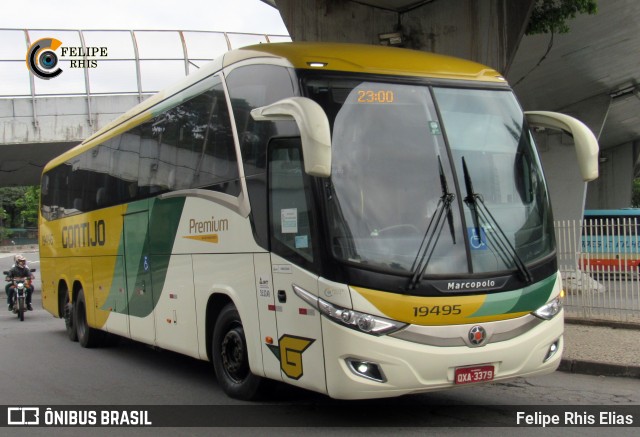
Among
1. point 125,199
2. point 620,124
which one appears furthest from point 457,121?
point 620,124

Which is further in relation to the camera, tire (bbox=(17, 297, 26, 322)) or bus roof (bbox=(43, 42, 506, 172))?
tire (bbox=(17, 297, 26, 322))

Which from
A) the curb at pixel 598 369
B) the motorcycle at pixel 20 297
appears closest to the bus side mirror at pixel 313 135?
the curb at pixel 598 369

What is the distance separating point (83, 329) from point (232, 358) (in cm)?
660

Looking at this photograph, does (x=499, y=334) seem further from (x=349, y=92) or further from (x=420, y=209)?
(x=349, y=92)

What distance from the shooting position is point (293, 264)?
6824mm

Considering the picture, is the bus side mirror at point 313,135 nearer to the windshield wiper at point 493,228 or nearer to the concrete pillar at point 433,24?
the windshield wiper at point 493,228

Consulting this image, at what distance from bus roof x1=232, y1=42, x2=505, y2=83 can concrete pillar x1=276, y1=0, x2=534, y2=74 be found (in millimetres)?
7202

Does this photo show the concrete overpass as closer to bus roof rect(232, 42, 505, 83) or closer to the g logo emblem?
bus roof rect(232, 42, 505, 83)

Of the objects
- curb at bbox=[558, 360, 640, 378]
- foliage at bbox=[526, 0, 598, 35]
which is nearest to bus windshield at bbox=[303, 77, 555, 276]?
curb at bbox=[558, 360, 640, 378]

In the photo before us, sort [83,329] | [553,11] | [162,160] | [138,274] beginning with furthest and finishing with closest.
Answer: [553,11] < [83,329] < [138,274] < [162,160]

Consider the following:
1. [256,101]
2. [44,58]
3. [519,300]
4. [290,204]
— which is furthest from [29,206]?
[519,300]

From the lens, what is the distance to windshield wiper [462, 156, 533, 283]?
6.73 metres

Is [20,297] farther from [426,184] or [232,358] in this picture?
[426,184]

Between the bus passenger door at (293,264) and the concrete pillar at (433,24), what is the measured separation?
877 cm
